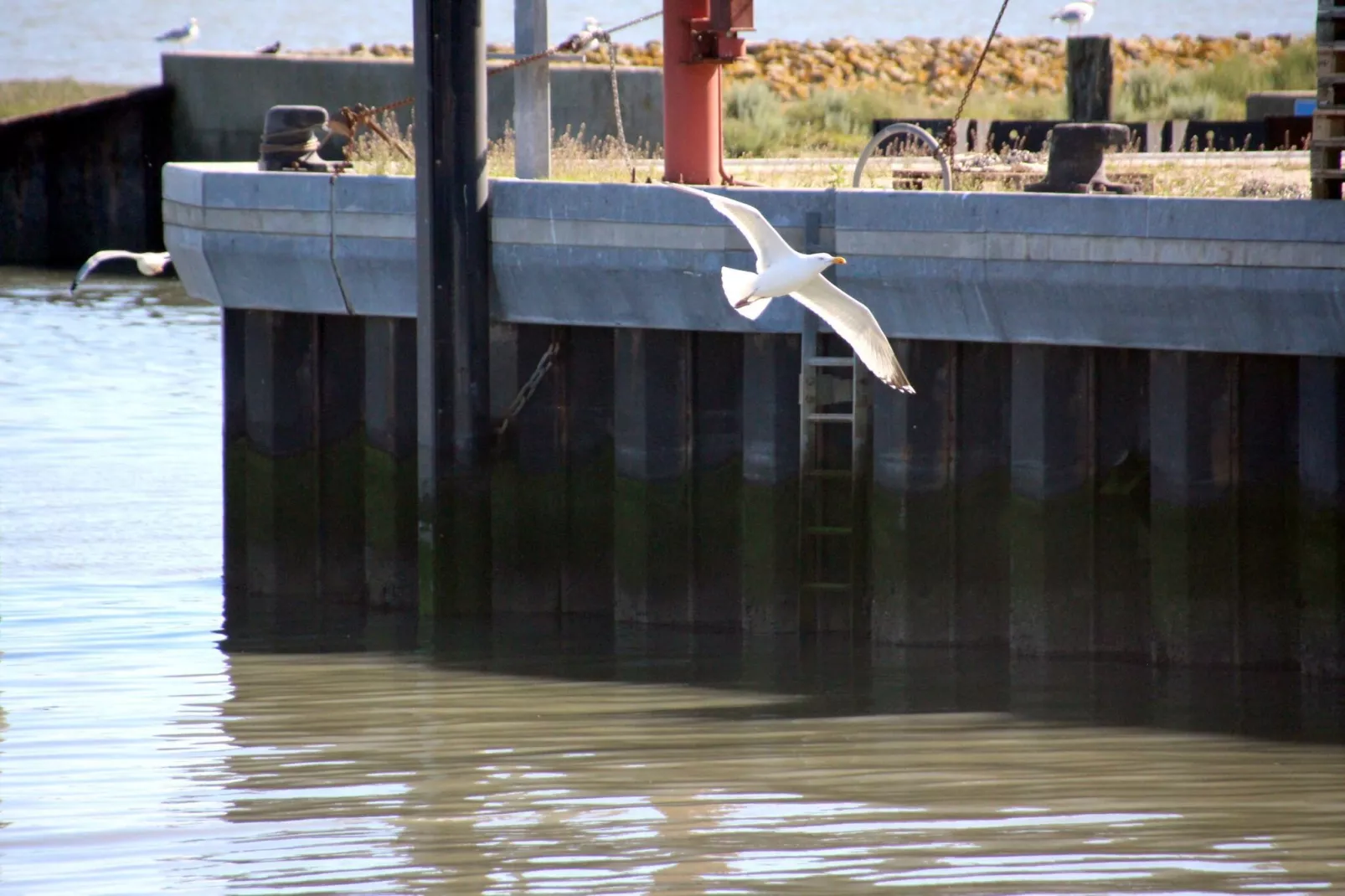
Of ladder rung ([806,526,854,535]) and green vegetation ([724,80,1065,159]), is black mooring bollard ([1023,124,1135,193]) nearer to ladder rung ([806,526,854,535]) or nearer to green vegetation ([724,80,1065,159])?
ladder rung ([806,526,854,535])

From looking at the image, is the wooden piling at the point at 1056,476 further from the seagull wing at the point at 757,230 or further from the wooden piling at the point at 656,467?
the wooden piling at the point at 656,467

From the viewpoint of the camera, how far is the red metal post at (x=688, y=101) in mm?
13586

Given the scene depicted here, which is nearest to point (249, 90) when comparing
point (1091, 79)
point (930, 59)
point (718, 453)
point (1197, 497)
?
point (1091, 79)

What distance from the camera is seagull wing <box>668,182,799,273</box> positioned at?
10414mm

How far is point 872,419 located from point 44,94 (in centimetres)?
2995

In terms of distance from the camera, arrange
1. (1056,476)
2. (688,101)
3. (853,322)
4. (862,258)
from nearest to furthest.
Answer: (853,322), (1056,476), (862,258), (688,101)

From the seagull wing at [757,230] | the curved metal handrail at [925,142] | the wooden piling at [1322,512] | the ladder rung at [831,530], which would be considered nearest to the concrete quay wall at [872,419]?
the wooden piling at [1322,512]

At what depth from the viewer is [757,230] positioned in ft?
34.9

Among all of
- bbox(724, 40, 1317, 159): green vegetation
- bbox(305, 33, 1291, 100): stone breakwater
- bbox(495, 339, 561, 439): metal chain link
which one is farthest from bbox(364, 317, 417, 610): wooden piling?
bbox(305, 33, 1291, 100): stone breakwater

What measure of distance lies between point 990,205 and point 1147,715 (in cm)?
285

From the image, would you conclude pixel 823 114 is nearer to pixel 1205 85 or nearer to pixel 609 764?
pixel 1205 85

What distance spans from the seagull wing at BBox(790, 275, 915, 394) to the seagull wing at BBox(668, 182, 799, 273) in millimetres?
211

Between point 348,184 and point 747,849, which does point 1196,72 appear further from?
point 747,849

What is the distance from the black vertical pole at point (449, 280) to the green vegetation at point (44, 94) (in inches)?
973
